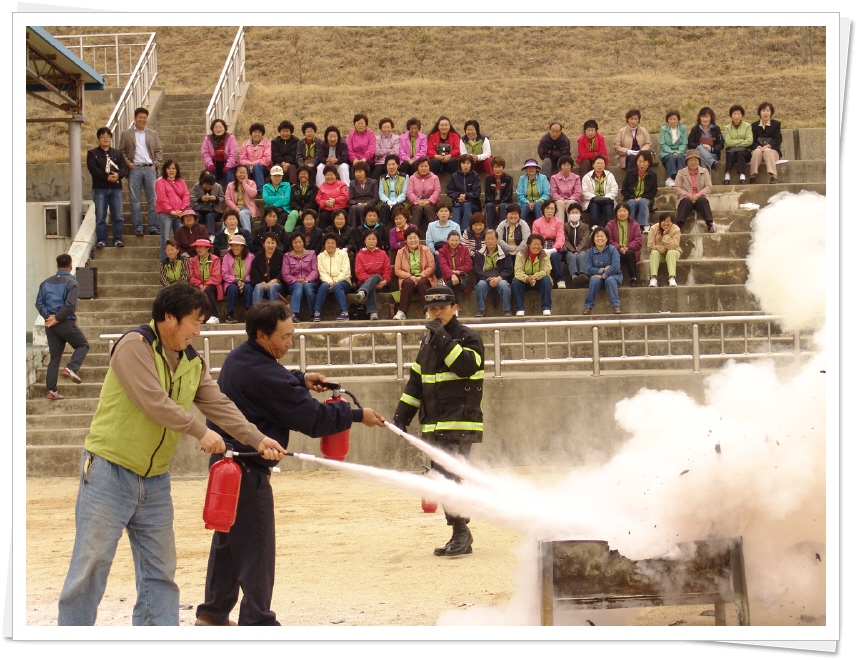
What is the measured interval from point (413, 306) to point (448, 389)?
749 cm

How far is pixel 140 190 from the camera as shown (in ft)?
61.7

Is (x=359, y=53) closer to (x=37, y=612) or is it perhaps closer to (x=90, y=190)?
(x=90, y=190)

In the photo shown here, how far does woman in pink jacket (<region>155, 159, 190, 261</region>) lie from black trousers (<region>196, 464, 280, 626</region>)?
11582 millimetres

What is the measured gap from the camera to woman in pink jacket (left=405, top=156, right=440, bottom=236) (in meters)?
17.2

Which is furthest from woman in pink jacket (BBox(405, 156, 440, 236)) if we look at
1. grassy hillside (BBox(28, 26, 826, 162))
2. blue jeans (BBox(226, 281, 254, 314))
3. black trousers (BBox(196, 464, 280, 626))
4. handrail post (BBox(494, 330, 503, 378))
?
black trousers (BBox(196, 464, 280, 626))

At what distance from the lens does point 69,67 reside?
18.2 meters

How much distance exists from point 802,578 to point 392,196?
468 inches

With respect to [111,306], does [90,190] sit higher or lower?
higher

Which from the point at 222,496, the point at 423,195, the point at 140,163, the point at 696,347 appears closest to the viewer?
the point at 222,496

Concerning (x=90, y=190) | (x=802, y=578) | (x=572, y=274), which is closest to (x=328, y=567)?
(x=802, y=578)

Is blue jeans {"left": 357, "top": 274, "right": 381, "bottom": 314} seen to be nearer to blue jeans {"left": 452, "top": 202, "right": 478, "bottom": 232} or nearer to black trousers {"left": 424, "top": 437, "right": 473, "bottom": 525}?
blue jeans {"left": 452, "top": 202, "right": 478, "bottom": 232}

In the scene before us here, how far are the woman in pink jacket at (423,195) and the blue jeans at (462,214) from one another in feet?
1.12

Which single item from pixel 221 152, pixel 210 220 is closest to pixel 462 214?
pixel 210 220

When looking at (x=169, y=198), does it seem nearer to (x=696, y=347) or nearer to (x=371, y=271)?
(x=371, y=271)
